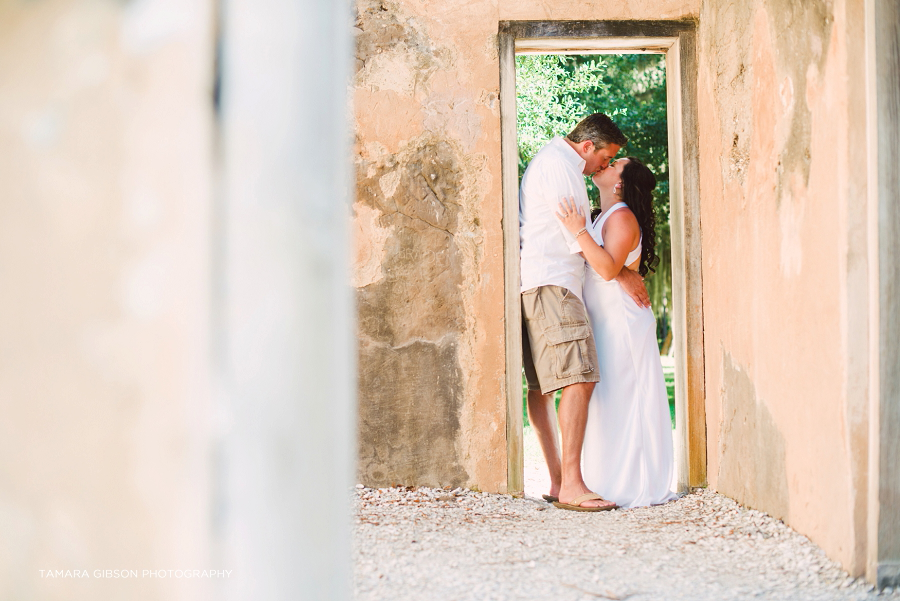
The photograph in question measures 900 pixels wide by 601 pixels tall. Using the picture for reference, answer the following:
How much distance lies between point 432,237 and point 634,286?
992 mm

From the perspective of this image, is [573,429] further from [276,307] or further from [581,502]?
[276,307]

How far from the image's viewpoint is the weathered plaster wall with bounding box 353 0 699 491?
3.43 m

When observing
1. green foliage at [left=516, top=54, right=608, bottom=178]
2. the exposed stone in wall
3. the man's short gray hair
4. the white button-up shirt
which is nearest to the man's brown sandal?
the exposed stone in wall

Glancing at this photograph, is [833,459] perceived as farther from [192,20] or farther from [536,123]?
[536,123]

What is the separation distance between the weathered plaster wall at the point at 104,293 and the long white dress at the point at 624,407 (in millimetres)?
2805

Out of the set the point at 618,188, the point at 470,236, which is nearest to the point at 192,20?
the point at 470,236

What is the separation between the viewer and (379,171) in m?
3.48

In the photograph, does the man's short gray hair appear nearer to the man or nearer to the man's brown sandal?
the man

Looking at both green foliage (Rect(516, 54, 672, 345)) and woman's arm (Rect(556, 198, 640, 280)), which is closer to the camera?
woman's arm (Rect(556, 198, 640, 280))

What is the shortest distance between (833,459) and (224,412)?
1983mm

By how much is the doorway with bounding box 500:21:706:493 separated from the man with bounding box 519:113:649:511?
0.10 meters

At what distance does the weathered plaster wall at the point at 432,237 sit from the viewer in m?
3.43

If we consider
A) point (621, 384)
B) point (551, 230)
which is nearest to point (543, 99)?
point (551, 230)

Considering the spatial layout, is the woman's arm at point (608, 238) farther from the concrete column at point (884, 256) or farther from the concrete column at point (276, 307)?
the concrete column at point (276, 307)
